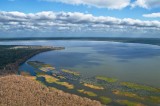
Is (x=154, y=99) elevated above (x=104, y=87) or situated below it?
below

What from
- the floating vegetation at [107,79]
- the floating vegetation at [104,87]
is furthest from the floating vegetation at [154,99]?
the floating vegetation at [107,79]

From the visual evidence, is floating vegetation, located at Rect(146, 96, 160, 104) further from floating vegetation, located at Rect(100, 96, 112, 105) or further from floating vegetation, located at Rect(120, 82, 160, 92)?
floating vegetation, located at Rect(100, 96, 112, 105)

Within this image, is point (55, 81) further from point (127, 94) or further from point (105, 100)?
point (127, 94)

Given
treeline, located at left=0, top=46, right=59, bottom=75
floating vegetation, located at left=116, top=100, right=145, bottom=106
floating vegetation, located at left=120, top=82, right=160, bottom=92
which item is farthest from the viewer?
treeline, located at left=0, top=46, right=59, bottom=75

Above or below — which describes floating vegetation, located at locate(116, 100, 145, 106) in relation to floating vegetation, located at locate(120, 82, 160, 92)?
below

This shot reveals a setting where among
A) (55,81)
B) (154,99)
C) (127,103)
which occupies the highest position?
(55,81)

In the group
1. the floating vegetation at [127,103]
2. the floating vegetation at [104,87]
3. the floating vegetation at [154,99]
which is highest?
the floating vegetation at [104,87]

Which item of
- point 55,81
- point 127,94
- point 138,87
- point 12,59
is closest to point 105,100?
point 127,94

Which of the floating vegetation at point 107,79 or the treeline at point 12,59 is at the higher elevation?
the treeline at point 12,59

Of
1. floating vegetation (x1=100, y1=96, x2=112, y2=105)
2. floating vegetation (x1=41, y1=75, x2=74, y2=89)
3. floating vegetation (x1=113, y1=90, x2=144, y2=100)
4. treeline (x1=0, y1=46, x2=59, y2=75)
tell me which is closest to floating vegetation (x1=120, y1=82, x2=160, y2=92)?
floating vegetation (x1=113, y1=90, x2=144, y2=100)

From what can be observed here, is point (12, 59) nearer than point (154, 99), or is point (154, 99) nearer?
point (154, 99)

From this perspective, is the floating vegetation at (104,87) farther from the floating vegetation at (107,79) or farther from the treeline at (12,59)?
the treeline at (12,59)

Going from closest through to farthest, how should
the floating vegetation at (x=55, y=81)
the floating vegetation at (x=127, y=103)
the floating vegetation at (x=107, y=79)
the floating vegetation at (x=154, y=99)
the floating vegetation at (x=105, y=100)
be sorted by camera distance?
the floating vegetation at (x=127, y=103), the floating vegetation at (x=105, y=100), the floating vegetation at (x=154, y=99), the floating vegetation at (x=55, y=81), the floating vegetation at (x=107, y=79)
